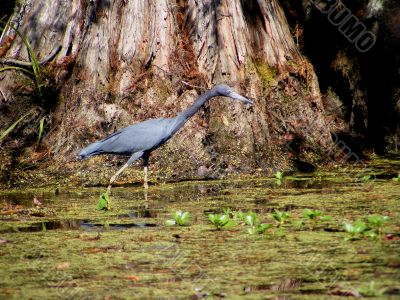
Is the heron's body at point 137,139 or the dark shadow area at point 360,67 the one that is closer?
the heron's body at point 137,139

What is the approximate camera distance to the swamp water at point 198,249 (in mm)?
4312

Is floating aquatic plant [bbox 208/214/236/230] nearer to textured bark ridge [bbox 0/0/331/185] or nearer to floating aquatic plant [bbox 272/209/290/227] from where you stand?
floating aquatic plant [bbox 272/209/290/227]

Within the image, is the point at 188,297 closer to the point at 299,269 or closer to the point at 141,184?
the point at 299,269

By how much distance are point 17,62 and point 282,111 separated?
11.9 ft

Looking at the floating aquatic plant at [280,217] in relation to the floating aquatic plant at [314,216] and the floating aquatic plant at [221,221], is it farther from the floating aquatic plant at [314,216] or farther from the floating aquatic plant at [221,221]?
the floating aquatic plant at [221,221]

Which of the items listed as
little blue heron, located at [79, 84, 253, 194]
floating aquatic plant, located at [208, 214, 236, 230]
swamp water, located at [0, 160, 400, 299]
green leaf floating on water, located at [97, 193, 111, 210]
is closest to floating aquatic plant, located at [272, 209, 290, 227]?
swamp water, located at [0, 160, 400, 299]

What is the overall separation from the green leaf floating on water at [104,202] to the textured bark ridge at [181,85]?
289 cm

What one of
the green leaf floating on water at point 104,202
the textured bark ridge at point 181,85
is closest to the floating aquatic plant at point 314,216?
the green leaf floating on water at point 104,202

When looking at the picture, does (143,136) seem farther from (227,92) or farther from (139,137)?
(227,92)

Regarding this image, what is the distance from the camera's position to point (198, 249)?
532cm

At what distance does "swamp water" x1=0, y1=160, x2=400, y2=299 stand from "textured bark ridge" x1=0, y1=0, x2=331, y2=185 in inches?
80.3

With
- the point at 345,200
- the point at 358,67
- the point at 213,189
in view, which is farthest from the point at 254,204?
the point at 358,67

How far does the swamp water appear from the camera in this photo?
14.1 feet

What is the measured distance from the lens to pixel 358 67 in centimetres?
1257
